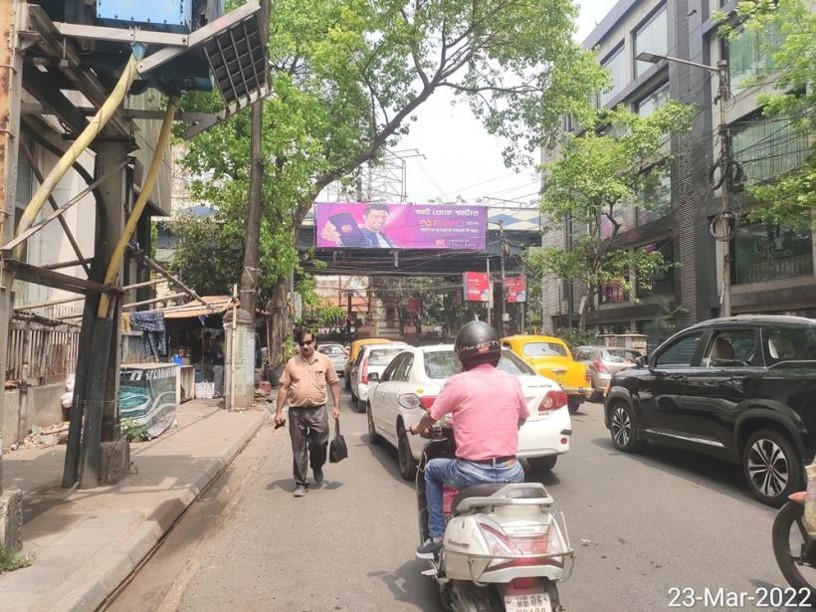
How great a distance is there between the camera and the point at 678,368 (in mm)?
7707

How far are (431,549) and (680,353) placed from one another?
5.36 m

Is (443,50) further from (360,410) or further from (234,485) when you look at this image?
(234,485)

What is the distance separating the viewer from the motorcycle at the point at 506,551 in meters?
2.98

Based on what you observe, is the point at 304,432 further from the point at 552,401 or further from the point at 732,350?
the point at 732,350

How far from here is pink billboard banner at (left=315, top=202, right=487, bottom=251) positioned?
96.3ft

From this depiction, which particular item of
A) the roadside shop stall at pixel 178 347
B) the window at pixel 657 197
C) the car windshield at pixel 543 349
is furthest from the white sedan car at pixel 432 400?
the window at pixel 657 197

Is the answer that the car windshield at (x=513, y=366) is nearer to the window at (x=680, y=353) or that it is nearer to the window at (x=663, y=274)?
the window at (x=680, y=353)

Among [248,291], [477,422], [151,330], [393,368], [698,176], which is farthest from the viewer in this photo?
[698,176]

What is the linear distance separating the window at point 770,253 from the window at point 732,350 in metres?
13.7

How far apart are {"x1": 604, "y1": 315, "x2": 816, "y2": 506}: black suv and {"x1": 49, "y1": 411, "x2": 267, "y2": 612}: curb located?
5.58 metres

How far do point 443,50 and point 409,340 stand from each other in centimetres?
3569

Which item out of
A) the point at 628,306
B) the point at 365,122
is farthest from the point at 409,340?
the point at 365,122

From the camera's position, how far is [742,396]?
648cm

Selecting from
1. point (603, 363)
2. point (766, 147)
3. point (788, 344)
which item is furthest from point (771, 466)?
point (766, 147)
